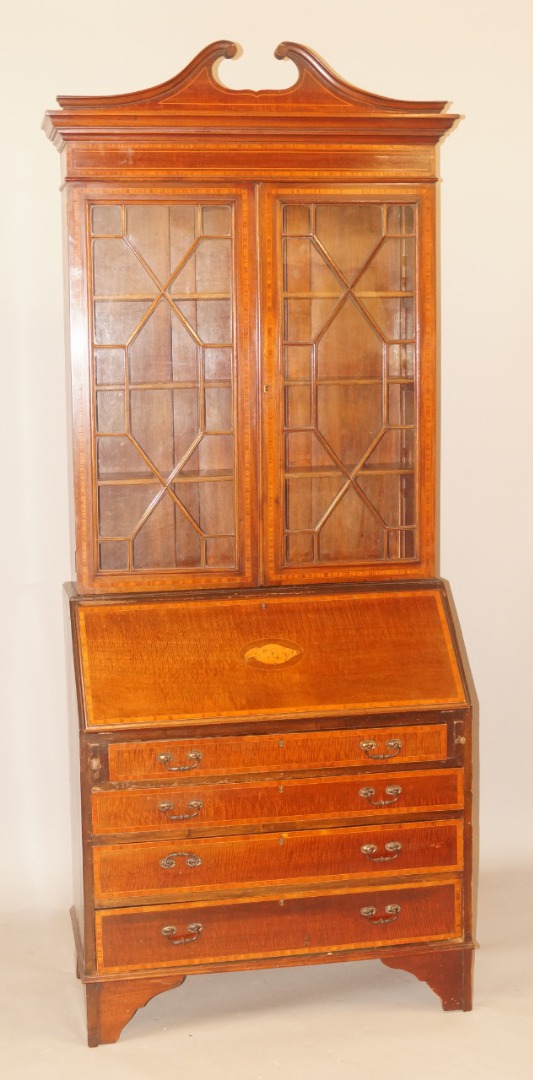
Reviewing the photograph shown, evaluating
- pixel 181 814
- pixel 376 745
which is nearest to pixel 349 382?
pixel 376 745

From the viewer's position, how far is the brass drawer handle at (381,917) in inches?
118

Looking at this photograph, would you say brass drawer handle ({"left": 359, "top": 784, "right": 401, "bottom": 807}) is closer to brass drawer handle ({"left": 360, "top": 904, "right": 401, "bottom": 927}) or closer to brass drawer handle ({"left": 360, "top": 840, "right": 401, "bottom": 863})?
brass drawer handle ({"left": 360, "top": 840, "right": 401, "bottom": 863})

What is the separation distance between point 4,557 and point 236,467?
91 centimetres

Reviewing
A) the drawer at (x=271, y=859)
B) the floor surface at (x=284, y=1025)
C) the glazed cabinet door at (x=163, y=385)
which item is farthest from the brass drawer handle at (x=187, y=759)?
the floor surface at (x=284, y=1025)

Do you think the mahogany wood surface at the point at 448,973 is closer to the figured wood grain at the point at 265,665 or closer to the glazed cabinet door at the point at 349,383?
the figured wood grain at the point at 265,665

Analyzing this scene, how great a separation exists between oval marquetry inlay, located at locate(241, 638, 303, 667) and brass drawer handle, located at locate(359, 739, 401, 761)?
26cm

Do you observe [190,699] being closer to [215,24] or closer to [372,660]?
[372,660]

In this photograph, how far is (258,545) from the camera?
3.15 metres

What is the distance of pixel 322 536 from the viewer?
3.25m

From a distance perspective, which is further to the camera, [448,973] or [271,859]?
[448,973]

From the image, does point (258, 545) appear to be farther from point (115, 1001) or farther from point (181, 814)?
point (115, 1001)

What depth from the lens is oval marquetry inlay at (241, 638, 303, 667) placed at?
3.00 meters

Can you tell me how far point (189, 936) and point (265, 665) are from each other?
0.67 m

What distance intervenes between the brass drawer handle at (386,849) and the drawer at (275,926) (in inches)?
2.8
